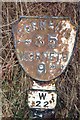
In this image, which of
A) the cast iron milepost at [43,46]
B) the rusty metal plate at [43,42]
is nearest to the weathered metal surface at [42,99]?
the cast iron milepost at [43,46]

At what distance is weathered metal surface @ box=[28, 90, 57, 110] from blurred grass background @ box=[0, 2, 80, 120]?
0.04m

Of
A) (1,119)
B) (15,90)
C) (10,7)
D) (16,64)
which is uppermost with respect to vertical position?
(10,7)

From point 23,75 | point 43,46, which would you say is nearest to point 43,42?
point 43,46

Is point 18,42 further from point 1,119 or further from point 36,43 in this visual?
point 1,119

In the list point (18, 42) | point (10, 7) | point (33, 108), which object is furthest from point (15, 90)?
point (10, 7)

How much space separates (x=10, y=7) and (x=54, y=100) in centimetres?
68

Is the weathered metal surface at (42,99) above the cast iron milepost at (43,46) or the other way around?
the other way around

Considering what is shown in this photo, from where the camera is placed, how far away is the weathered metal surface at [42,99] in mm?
2504

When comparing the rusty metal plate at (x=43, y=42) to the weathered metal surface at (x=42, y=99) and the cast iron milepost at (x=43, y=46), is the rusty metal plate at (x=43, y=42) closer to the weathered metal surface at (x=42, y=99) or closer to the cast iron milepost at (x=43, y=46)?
the cast iron milepost at (x=43, y=46)

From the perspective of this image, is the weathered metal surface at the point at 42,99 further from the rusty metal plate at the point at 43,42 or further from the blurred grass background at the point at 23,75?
the rusty metal plate at the point at 43,42

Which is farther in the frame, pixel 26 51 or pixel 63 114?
pixel 63 114

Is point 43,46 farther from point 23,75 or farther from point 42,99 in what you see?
point 42,99

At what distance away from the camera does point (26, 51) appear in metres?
2.44

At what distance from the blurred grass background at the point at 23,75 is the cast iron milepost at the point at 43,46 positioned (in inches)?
1.7
